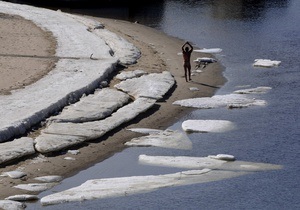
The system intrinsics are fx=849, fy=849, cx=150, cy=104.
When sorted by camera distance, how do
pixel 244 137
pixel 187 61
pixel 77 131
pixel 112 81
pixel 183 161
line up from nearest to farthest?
pixel 183 161
pixel 77 131
pixel 244 137
pixel 112 81
pixel 187 61

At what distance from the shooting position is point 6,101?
3003 cm

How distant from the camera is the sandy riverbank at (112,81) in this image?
958 inches

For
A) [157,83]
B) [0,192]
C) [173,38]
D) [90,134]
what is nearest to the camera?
[0,192]

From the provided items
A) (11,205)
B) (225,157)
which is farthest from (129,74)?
(11,205)

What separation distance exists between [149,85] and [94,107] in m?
4.53

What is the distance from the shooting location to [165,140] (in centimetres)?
2684

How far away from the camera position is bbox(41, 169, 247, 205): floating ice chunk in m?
21.8

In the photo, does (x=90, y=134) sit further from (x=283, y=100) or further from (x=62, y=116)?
(x=283, y=100)

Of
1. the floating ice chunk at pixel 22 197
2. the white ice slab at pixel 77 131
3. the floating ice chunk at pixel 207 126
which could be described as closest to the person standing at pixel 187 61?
the white ice slab at pixel 77 131

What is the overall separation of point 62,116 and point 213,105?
6.08 meters

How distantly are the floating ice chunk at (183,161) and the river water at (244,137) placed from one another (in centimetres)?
36

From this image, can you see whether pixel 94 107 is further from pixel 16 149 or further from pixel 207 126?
pixel 16 149

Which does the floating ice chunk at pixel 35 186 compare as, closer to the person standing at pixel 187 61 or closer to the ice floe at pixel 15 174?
the ice floe at pixel 15 174

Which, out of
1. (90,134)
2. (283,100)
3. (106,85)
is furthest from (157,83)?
(90,134)
